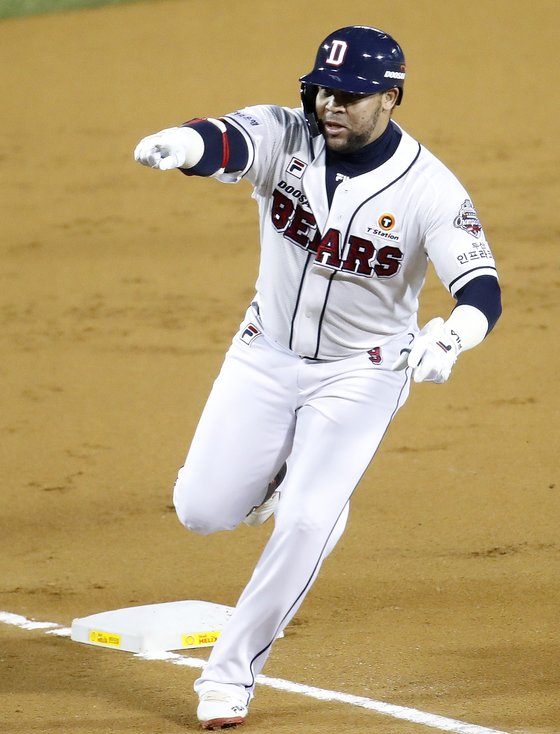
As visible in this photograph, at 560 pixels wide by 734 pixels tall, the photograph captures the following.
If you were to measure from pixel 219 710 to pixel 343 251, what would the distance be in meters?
1.50

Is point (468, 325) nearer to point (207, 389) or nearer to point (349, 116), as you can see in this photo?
point (349, 116)

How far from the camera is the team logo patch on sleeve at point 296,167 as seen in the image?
4.48 meters

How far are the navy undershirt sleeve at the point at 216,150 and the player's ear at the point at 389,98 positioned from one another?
1.53ft

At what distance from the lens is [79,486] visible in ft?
23.6

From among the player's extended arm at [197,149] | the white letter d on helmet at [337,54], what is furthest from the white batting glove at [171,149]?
the white letter d on helmet at [337,54]

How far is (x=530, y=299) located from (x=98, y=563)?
16.4 feet

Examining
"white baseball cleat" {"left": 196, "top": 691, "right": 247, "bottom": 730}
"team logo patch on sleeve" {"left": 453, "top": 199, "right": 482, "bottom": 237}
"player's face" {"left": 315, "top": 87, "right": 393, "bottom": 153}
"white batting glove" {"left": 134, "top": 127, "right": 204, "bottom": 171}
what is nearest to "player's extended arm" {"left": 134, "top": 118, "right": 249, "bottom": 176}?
"white batting glove" {"left": 134, "top": 127, "right": 204, "bottom": 171}

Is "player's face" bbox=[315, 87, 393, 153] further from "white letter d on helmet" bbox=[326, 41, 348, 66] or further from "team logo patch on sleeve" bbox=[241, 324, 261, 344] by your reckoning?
"team logo patch on sleeve" bbox=[241, 324, 261, 344]

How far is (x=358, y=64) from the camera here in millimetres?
4281

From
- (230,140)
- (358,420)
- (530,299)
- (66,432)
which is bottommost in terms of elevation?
(66,432)

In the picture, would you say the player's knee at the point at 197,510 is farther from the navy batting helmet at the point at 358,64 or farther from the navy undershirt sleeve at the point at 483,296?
the navy batting helmet at the point at 358,64

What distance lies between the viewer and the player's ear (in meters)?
4.37

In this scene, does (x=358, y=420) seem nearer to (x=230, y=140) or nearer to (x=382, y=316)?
(x=382, y=316)

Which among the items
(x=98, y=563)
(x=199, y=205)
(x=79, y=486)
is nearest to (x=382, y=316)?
(x=98, y=563)
